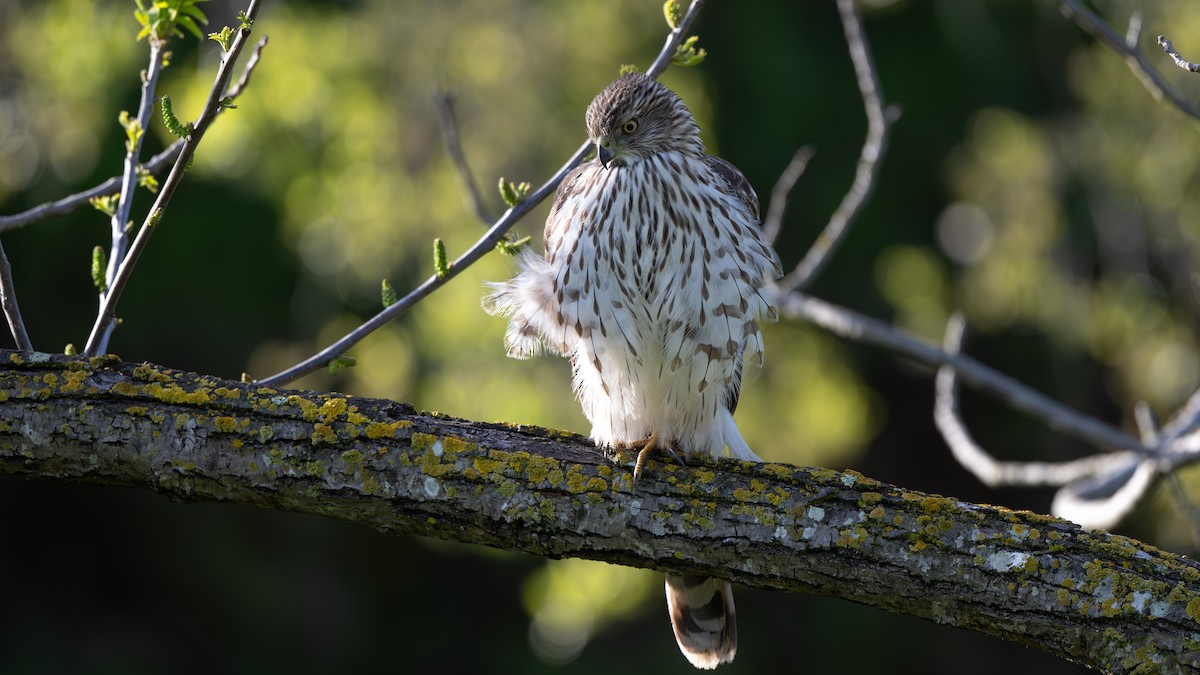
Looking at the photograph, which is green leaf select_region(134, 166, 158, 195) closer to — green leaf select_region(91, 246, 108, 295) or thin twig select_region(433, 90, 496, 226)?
green leaf select_region(91, 246, 108, 295)

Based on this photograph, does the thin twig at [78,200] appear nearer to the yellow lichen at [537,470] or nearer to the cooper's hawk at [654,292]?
the cooper's hawk at [654,292]

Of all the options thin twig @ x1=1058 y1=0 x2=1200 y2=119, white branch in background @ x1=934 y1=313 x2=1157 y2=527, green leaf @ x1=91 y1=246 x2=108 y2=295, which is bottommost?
green leaf @ x1=91 y1=246 x2=108 y2=295

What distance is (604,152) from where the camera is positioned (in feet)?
12.9

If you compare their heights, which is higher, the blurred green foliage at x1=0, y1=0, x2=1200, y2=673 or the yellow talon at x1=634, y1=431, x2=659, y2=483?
the blurred green foliage at x1=0, y1=0, x2=1200, y2=673

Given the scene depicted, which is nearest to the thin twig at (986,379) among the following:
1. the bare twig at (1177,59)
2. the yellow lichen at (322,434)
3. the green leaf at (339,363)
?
the bare twig at (1177,59)

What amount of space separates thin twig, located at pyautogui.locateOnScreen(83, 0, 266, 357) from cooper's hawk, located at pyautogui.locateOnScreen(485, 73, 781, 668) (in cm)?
134

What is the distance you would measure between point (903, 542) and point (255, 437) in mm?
1708

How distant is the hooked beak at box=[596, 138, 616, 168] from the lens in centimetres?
392

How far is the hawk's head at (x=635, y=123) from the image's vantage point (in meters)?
3.99

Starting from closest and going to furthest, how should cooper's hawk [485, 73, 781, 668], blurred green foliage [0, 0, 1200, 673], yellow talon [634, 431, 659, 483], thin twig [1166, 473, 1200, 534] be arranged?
yellow talon [634, 431, 659, 483] < cooper's hawk [485, 73, 781, 668] < thin twig [1166, 473, 1200, 534] < blurred green foliage [0, 0, 1200, 673]

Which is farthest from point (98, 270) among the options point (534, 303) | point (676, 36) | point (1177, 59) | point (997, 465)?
point (997, 465)

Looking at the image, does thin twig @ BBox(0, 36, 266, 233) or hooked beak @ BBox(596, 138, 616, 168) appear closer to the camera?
thin twig @ BBox(0, 36, 266, 233)

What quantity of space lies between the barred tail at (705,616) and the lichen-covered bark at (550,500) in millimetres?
1024

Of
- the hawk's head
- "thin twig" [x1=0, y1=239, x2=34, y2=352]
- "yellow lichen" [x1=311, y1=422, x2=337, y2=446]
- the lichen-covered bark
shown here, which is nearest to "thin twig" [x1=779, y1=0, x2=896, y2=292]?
the hawk's head
